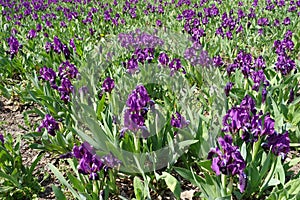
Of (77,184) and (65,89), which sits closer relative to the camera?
(77,184)

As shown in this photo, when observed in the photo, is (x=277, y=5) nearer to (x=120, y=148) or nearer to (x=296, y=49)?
(x=296, y=49)

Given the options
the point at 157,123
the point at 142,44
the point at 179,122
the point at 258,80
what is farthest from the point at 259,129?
the point at 142,44

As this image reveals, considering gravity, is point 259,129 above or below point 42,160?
above

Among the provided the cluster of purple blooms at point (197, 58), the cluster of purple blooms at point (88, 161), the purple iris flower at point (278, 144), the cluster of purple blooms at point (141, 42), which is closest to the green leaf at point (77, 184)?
the cluster of purple blooms at point (88, 161)

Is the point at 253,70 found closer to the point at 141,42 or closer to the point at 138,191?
the point at 141,42

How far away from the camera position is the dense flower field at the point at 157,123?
96.7 inches

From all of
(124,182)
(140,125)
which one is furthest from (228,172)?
(124,182)

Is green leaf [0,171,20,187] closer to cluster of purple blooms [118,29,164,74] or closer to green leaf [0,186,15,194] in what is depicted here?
green leaf [0,186,15,194]

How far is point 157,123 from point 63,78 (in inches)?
55.3

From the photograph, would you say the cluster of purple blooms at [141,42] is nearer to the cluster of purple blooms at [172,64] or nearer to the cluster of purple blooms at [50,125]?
the cluster of purple blooms at [172,64]

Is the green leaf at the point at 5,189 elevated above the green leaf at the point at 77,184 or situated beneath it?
situated beneath

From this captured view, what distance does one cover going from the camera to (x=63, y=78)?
3.72m

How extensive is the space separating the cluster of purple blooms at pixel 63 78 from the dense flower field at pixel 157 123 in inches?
0.5

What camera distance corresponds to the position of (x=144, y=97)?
268 centimetres
